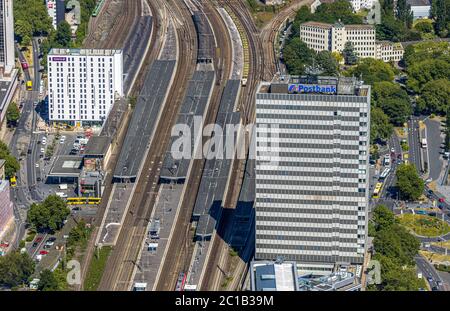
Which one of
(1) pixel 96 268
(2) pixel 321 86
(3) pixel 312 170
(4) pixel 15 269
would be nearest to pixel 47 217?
(1) pixel 96 268

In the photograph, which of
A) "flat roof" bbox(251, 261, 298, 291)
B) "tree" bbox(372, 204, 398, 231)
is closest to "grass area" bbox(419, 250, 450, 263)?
"tree" bbox(372, 204, 398, 231)

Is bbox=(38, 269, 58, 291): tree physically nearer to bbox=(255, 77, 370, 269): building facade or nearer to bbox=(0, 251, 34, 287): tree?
bbox=(0, 251, 34, 287): tree

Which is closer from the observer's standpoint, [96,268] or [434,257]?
[96,268]

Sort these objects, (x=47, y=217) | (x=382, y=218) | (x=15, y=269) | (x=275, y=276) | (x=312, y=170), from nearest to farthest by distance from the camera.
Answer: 1. (x=275, y=276)
2. (x=312, y=170)
3. (x=15, y=269)
4. (x=382, y=218)
5. (x=47, y=217)

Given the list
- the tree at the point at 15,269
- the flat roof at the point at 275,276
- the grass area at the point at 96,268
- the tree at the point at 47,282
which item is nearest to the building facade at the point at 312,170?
the flat roof at the point at 275,276

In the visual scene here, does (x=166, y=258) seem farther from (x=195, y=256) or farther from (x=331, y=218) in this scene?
(x=331, y=218)

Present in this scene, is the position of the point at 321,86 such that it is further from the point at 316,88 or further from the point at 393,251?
the point at 393,251
